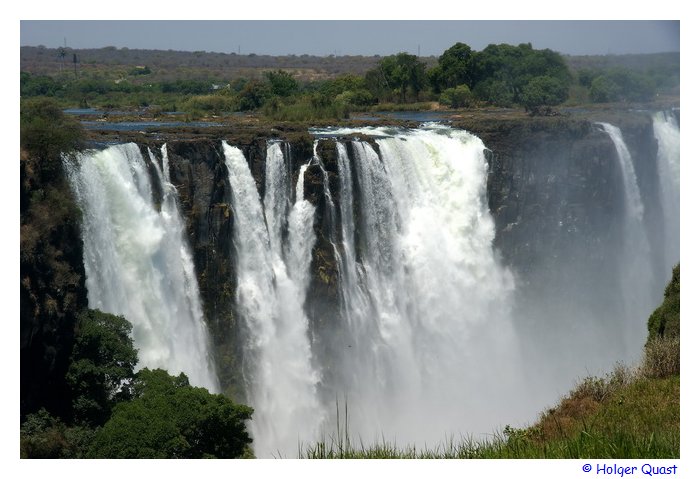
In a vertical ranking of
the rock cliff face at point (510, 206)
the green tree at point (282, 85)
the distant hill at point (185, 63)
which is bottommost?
the rock cliff face at point (510, 206)


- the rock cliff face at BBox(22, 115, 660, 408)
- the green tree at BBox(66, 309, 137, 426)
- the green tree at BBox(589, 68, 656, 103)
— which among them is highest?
the green tree at BBox(589, 68, 656, 103)

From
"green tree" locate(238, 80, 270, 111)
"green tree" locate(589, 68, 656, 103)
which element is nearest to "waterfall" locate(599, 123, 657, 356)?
"green tree" locate(589, 68, 656, 103)

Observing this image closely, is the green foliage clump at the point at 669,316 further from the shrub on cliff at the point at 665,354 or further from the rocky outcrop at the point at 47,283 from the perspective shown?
the rocky outcrop at the point at 47,283

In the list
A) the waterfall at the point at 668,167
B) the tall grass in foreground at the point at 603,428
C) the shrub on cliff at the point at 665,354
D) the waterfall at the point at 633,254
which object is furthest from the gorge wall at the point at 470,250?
the tall grass in foreground at the point at 603,428

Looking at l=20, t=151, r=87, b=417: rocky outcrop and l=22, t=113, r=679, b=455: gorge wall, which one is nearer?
l=20, t=151, r=87, b=417: rocky outcrop

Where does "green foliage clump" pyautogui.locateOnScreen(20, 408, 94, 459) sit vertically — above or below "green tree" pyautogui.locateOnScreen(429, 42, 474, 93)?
below

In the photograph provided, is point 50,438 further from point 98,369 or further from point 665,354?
point 665,354

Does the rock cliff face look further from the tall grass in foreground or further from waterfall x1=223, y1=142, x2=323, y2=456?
the tall grass in foreground

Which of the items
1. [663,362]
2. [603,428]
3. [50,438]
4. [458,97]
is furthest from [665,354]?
[458,97]
